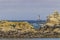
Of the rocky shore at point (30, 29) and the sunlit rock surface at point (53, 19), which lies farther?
the sunlit rock surface at point (53, 19)

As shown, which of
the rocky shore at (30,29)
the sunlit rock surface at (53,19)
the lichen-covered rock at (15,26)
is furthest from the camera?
the sunlit rock surface at (53,19)

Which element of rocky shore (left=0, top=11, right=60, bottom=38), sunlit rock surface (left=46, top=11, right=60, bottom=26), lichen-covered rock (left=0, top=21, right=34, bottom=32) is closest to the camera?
rocky shore (left=0, top=11, right=60, bottom=38)

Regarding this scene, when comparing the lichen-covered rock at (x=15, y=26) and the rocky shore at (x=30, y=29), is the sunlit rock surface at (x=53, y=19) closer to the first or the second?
the rocky shore at (x=30, y=29)

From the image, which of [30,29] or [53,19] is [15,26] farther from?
[53,19]

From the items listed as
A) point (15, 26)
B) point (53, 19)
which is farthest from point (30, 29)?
point (53, 19)

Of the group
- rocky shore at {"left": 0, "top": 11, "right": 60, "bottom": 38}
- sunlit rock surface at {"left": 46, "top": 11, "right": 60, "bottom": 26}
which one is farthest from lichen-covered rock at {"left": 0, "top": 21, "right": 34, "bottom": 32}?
sunlit rock surface at {"left": 46, "top": 11, "right": 60, "bottom": 26}

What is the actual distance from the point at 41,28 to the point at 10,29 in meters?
4.17

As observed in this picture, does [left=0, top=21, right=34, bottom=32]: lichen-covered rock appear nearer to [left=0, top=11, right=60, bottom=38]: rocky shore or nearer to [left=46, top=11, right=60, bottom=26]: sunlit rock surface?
[left=0, top=11, right=60, bottom=38]: rocky shore

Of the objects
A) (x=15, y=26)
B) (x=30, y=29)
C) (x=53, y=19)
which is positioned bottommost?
(x=30, y=29)

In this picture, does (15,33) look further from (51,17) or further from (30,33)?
(51,17)

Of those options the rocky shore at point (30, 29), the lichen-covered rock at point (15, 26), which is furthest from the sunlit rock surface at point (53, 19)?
the lichen-covered rock at point (15, 26)

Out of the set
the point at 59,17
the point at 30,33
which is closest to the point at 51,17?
the point at 59,17

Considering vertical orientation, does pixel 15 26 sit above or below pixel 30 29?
above

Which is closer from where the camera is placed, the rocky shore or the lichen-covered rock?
the rocky shore
